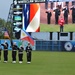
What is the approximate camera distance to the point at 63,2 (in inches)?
2044

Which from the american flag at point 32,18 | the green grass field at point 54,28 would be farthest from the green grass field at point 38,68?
the american flag at point 32,18

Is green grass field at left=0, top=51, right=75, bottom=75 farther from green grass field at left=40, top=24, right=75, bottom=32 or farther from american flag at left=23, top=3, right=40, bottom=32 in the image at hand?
american flag at left=23, top=3, right=40, bottom=32

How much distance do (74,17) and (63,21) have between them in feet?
5.98

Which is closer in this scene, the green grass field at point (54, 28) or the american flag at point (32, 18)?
the green grass field at point (54, 28)

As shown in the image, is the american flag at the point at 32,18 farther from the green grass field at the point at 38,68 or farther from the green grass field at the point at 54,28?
the green grass field at the point at 38,68

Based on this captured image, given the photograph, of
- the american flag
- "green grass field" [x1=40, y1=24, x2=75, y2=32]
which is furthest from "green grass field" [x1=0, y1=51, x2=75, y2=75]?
the american flag

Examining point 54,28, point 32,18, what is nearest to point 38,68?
point 54,28

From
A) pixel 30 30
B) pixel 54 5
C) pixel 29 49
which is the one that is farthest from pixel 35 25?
pixel 29 49

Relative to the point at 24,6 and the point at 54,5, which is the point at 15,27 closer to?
the point at 24,6

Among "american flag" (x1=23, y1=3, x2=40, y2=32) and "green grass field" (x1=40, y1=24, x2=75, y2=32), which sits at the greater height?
"american flag" (x1=23, y1=3, x2=40, y2=32)

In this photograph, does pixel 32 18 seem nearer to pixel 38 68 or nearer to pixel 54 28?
pixel 54 28

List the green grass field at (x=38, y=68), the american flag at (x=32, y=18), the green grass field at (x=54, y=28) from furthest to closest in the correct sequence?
1. the american flag at (x=32, y=18)
2. the green grass field at (x=54, y=28)
3. the green grass field at (x=38, y=68)

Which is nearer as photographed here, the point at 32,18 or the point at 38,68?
the point at 38,68

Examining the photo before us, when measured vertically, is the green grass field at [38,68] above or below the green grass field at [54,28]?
below
